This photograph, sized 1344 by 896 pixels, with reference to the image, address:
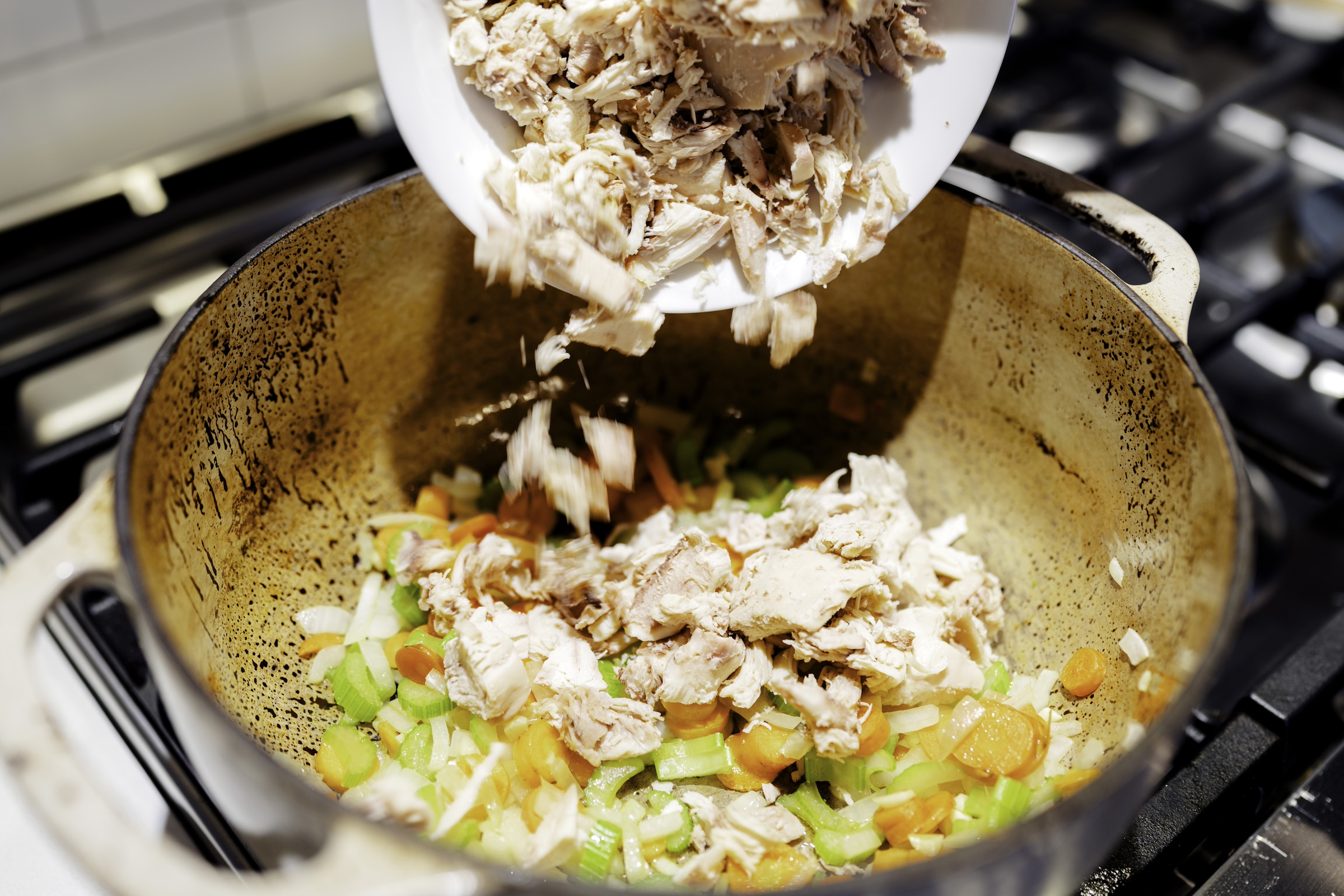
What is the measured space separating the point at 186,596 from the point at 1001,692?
1.04 metres

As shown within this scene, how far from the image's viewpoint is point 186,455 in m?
1.12

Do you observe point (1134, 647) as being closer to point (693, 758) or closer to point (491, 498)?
point (693, 758)

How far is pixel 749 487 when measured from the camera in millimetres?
1660

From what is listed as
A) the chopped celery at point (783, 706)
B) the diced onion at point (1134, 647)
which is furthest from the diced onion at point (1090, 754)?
the chopped celery at point (783, 706)

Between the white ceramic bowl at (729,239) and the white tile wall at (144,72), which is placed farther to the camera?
the white tile wall at (144,72)

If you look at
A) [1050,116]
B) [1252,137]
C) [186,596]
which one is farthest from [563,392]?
[1252,137]

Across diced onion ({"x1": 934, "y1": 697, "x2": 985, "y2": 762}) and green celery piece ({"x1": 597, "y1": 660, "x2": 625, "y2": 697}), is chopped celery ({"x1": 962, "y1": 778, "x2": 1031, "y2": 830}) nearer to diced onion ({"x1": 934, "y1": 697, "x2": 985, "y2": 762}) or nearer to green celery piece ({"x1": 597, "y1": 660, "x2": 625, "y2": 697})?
diced onion ({"x1": 934, "y1": 697, "x2": 985, "y2": 762})

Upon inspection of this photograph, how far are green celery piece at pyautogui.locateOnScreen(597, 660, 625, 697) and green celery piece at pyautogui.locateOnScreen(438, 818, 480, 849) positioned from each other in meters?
0.26

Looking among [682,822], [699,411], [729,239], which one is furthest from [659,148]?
[682,822]

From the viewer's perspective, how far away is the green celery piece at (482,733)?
129cm

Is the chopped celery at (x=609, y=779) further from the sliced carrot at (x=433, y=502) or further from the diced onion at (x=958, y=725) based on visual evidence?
the sliced carrot at (x=433, y=502)

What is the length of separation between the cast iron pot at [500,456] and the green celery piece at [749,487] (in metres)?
0.11

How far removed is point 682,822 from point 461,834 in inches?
10.9

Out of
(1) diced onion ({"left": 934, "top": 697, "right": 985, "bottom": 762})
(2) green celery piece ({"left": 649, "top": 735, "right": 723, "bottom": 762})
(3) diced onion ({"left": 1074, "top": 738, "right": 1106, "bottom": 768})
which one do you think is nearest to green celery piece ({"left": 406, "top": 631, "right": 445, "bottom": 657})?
(2) green celery piece ({"left": 649, "top": 735, "right": 723, "bottom": 762})
